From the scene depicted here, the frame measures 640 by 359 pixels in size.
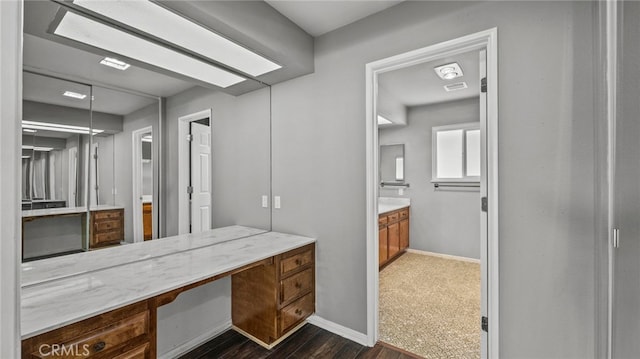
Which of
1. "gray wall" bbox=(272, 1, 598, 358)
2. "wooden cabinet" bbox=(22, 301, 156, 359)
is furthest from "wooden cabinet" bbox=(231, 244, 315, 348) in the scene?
"gray wall" bbox=(272, 1, 598, 358)

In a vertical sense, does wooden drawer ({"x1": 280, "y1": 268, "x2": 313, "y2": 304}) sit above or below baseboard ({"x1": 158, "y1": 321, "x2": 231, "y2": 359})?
above

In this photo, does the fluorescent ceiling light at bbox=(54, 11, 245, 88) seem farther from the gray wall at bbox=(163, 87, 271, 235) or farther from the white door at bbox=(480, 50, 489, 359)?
the white door at bbox=(480, 50, 489, 359)

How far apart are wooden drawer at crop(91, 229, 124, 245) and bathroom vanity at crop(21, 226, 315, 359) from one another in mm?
63

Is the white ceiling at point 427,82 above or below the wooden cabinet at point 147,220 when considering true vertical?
above

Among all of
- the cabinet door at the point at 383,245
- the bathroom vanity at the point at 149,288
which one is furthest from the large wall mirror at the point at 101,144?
the cabinet door at the point at 383,245

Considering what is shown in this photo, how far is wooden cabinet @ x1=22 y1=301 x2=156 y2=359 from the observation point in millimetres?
1007

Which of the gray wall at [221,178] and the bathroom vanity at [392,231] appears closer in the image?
the gray wall at [221,178]

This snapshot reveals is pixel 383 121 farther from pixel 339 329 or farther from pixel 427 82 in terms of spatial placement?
pixel 339 329

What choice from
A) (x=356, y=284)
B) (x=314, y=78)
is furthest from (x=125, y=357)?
(x=314, y=78)

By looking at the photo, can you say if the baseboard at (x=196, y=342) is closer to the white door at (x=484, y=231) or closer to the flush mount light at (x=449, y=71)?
the white door at (x=484, y=231)

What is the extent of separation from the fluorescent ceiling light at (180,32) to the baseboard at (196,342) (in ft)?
7.18

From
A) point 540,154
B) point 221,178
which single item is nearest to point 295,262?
point 221,178

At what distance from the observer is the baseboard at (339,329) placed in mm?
2101

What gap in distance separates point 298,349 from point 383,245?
1.98m
